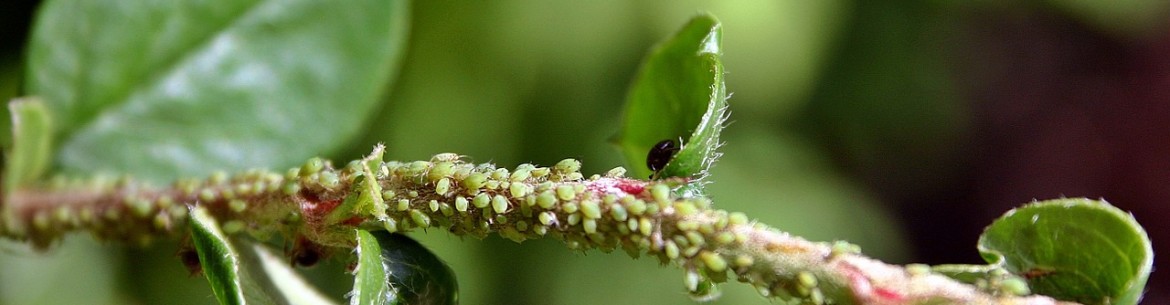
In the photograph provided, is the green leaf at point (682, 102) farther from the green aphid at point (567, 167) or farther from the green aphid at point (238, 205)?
the green aphid at point (238, 205)

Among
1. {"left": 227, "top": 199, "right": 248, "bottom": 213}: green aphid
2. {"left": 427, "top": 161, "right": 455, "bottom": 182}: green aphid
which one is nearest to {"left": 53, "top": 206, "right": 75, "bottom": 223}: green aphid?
{"left": 227, "top": 199, "right": 248, "bottom": 213}: green aphid

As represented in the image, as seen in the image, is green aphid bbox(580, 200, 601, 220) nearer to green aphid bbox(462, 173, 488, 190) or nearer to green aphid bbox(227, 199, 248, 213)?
green aphid bbox(462, 173, 488, 190)

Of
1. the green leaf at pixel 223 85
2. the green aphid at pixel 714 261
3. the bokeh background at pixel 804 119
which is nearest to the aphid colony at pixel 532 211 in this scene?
the green aphid at pixel 714 261

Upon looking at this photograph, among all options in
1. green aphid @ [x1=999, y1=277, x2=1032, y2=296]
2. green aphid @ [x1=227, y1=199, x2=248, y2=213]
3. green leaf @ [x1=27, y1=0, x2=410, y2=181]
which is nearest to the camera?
green aphid @ [x1=999, y1=277, x2=1032, y2=296]

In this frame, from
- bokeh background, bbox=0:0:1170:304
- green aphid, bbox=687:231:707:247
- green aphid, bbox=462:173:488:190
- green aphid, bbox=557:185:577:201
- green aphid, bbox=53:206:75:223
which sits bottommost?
green aphid, bbox=687:231:707:247

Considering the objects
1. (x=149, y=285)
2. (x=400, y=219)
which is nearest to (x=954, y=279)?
(x=400, y=219)

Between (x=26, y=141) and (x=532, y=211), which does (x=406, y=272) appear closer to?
(x=532, y=211)

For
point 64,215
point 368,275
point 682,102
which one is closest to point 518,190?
point 368,275
